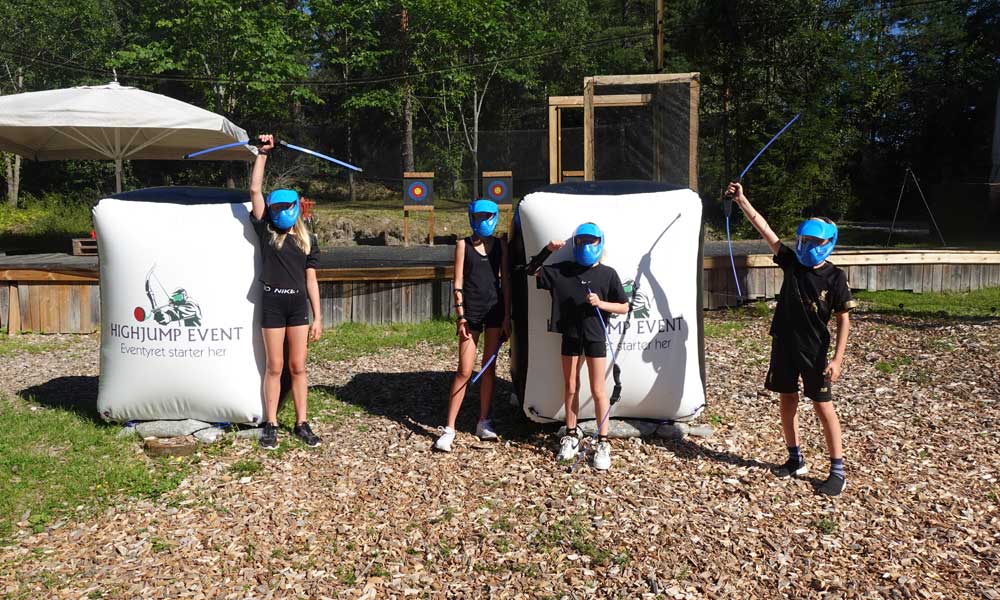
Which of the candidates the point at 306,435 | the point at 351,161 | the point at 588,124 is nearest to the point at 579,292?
the point at 306,435

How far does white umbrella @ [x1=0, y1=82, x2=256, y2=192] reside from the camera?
11.9m

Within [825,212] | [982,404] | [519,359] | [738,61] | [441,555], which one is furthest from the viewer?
[825,212]

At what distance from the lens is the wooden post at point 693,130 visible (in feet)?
35.9

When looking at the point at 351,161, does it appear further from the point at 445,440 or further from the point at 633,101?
the point at 445,440

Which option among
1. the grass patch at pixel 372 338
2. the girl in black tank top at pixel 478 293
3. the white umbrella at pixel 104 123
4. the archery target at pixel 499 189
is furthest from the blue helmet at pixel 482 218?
the archery target at pixel 499 189

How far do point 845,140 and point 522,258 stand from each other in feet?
60.7

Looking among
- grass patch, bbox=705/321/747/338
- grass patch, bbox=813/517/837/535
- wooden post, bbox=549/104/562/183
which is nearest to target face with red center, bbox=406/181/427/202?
wooden post, bbox=549/104/562/183

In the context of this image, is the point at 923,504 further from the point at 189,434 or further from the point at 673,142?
the point at 673,142

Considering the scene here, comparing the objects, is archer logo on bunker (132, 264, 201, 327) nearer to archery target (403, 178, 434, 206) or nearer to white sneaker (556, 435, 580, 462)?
white sneaker (556, 435, 580, 462)

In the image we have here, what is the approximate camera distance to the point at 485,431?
5848 millimetres

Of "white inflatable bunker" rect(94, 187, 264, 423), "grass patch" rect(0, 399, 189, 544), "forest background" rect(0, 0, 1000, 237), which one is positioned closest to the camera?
"grass patch" rect(0, 399, 189, 544)

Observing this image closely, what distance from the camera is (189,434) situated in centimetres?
573

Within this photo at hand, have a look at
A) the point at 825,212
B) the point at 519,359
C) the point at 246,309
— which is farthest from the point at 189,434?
the point at 825,212

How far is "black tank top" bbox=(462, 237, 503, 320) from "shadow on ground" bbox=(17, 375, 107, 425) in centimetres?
283
